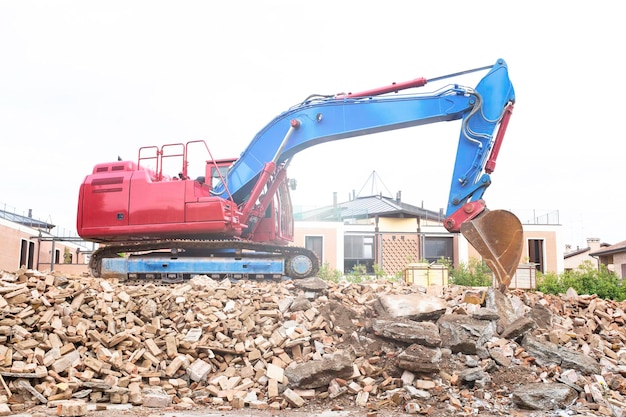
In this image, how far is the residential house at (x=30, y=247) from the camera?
24.1 meters

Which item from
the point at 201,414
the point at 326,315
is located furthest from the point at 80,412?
the point at 326,315

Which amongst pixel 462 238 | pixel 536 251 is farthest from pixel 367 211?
pixel 536 251

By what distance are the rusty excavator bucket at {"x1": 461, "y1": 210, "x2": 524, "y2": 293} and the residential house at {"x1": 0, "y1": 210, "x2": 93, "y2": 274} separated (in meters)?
15.8

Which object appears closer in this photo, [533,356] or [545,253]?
[533,356]

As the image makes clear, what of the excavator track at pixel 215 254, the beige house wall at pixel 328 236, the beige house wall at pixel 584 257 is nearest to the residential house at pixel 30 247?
the excavator track at pixel 215 254

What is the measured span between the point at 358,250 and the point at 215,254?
64.3ft

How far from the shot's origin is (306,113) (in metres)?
11.5

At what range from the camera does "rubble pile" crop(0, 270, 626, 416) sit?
22.9ft

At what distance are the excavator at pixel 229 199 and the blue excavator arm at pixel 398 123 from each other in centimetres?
2

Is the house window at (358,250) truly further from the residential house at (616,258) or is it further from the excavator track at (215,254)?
the excavator track at (215,254)

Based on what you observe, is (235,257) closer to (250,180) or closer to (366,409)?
(250,180)

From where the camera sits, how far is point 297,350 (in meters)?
8.02

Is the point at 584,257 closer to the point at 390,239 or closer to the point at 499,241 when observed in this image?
the point at 390,239

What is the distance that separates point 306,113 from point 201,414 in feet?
22.0
